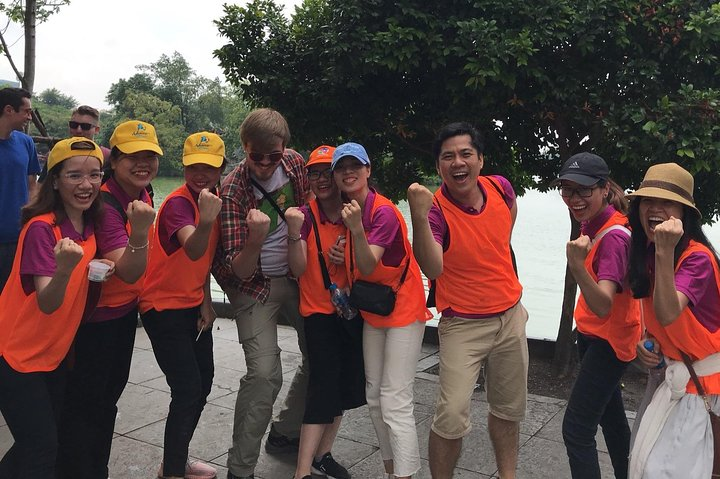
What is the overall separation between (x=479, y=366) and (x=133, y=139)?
2.05 metres

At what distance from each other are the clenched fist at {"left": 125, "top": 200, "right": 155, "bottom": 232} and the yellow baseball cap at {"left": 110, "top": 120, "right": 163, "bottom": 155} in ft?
1.36

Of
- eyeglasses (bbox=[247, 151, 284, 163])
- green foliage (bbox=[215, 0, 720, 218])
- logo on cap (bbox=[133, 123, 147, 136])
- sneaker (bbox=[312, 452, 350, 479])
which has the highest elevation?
green foliage (bbox=[215, 0, 720, 218])

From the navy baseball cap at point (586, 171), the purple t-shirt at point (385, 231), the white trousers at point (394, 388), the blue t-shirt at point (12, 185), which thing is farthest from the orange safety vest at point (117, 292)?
the navy baseball cap at point (586, 171)

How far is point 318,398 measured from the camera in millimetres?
3367

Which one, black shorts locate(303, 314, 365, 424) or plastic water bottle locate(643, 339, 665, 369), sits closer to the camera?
plastic water bottle locate(643, 339, 665, 369)

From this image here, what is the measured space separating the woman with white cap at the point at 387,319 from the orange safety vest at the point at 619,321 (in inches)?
34.1

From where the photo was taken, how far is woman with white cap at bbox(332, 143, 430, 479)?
10.4ft

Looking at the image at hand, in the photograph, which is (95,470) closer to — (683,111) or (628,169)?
(683,111)

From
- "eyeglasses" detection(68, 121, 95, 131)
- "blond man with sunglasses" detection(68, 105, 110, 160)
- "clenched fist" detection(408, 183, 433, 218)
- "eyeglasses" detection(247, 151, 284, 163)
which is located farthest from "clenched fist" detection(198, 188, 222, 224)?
"eyeglasses" detection(68, 121, 95, 131)

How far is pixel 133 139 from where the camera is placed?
3.06 metres

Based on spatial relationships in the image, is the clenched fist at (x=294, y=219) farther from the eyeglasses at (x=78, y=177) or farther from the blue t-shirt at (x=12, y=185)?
the blue t-shirt at (x=12, y=185)

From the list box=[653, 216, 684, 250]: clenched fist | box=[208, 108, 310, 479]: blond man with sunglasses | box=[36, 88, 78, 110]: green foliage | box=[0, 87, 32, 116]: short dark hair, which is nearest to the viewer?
box=[653, 216, 684, 250]: clenched fist

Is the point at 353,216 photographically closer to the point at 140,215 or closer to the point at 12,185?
the point at 140,215

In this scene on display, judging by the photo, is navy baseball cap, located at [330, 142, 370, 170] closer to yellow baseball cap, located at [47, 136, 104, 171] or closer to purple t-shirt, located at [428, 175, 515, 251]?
purple t-shirt, located at [428, 175, 515, 251]
